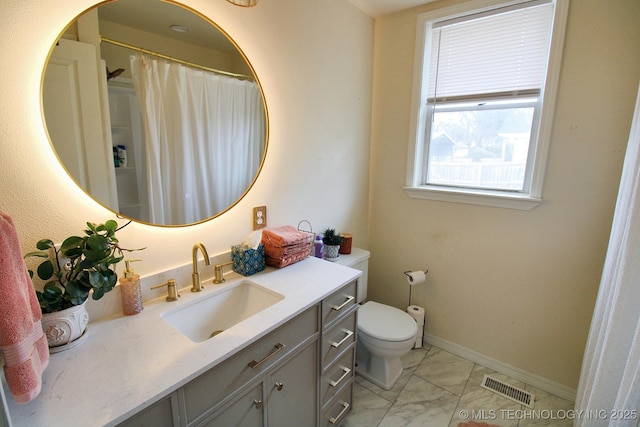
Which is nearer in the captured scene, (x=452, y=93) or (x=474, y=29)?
(x=474, y=29)

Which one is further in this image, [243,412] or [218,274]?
[218,274]

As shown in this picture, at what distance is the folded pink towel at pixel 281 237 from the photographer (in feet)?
5.22

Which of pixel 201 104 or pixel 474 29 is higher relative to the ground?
pixel 474 29

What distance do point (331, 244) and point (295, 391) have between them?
93cm

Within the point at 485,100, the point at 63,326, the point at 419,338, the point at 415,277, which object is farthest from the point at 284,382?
the point at 485,100

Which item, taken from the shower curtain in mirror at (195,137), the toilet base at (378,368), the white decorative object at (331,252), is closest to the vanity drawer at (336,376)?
the toilet base at (378,368)

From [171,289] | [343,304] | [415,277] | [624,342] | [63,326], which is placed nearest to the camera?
[63,326]

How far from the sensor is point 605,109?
1637 mm

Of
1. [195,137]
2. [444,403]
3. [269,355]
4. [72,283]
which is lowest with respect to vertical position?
[444,403]

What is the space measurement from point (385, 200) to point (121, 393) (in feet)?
6.77

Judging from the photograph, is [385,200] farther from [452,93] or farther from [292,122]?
[292,122]

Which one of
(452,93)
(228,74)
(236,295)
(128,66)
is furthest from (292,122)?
(452,93)

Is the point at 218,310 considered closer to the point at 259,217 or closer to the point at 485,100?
the point at 259,217

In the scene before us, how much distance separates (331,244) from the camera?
2.05m
